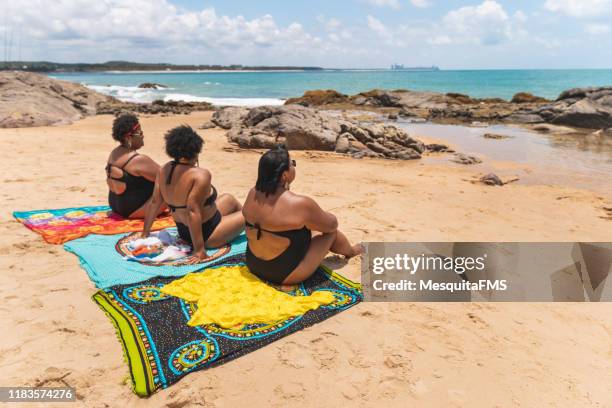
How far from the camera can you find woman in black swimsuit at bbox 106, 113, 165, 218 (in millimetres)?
5309

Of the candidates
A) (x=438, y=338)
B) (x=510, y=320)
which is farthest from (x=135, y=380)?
(x=510, y=320)

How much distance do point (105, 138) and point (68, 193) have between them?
6.39 m

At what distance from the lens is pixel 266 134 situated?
1224 centimetres

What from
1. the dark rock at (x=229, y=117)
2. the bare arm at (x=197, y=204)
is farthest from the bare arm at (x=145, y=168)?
the dark rock at (x=229, y=117)

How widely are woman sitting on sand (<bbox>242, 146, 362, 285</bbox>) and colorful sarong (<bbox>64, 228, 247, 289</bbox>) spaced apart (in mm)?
640

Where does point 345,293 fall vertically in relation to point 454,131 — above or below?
below

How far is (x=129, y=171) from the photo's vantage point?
529 centimetres

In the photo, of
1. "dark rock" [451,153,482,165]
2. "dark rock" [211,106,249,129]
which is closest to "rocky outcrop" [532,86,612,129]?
"dark rock" [451,153,482,165]

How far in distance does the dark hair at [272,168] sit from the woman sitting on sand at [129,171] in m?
2.47

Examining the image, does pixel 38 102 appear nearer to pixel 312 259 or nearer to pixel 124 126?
pixel 124 126

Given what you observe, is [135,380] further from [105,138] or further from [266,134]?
[105,138]

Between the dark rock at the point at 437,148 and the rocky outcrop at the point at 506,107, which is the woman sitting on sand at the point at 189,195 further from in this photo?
the rocky outcrop at the point at 506,107

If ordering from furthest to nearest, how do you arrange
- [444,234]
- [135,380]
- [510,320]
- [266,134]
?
[266,134] → [444,234] → [510,320] → [135,380]

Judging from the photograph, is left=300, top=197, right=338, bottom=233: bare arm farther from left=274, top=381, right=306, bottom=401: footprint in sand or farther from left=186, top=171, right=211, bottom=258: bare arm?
left=274, top=381, right=306, bottom=401: footprint in sand
